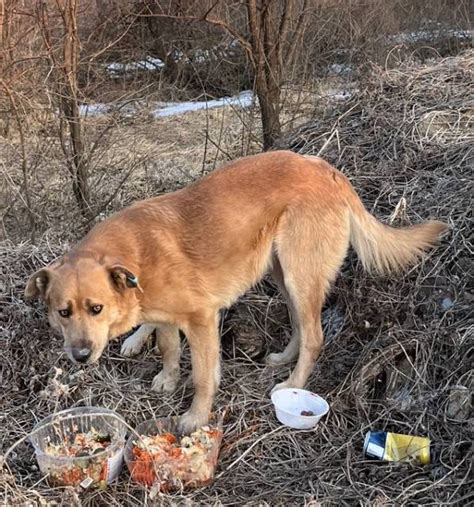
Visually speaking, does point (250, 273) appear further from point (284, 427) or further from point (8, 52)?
point (8, 52)

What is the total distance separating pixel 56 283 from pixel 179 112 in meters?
8.58

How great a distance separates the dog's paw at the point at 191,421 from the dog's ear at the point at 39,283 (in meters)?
1.09

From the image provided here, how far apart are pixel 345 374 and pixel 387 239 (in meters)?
0.89

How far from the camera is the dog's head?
347 cm

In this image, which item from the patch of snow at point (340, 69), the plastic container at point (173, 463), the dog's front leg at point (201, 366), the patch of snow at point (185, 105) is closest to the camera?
the plastic container at point (173, 463)

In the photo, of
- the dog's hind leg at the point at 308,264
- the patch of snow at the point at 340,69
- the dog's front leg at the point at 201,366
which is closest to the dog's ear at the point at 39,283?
the dog's front leg at the point at 201,366

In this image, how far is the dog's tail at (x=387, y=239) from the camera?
169 inches

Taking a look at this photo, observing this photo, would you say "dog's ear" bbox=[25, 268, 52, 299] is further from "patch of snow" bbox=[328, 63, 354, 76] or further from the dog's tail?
"patch of snow" bbox=[328, 63, 354, 76]

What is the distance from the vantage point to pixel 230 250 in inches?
165

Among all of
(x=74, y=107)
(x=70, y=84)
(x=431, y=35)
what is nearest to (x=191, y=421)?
(x=70, y=84)

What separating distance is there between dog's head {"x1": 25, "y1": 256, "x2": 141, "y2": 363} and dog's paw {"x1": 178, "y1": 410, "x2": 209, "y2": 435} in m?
0.74

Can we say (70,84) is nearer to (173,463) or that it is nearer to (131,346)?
(131,346)

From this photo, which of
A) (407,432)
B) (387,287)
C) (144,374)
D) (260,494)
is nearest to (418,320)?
(387,287)

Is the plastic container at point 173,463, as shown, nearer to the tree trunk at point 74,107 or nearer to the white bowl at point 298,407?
the white bowl at point 298,407
